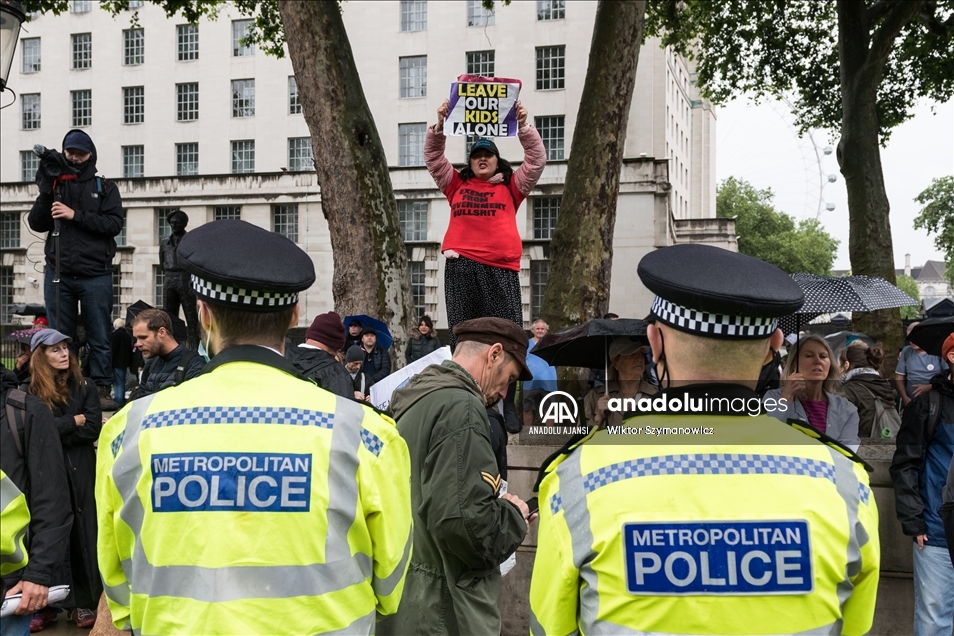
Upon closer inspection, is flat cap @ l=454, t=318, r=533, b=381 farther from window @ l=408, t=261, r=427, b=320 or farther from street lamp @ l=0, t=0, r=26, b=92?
window @ l=408, t=261, r=427, b=320

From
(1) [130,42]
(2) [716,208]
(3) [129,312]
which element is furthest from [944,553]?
(2) [716,208]

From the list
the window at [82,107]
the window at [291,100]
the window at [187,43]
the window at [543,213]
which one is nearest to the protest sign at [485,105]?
the window at [543,213]

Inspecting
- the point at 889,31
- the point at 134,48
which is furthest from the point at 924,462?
the point at 134,48

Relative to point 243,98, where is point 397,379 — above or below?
below

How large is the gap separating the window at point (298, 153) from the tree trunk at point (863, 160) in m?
31.2

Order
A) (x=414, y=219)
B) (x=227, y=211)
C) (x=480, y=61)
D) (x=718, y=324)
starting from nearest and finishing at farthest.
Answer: (x=718, y=324) < (x=414, y=219) < (x=480, y=61) < (x=227, y=211)

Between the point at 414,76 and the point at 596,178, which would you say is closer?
the point at 596,178

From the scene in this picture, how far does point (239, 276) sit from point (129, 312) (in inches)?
303

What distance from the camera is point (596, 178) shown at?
36.0ft

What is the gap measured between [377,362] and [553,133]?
106 ft

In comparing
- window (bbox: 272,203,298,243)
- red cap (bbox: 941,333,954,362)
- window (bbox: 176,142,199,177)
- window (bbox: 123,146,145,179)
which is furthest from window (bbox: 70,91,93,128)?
red cap (bbox: 941,333,954,362)

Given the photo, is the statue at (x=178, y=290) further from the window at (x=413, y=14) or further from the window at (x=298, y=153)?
the window at (x=413, y=14)

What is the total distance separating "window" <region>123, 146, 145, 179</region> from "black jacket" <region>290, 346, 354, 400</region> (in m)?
45.3

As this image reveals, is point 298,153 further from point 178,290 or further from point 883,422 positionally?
point 883,422
